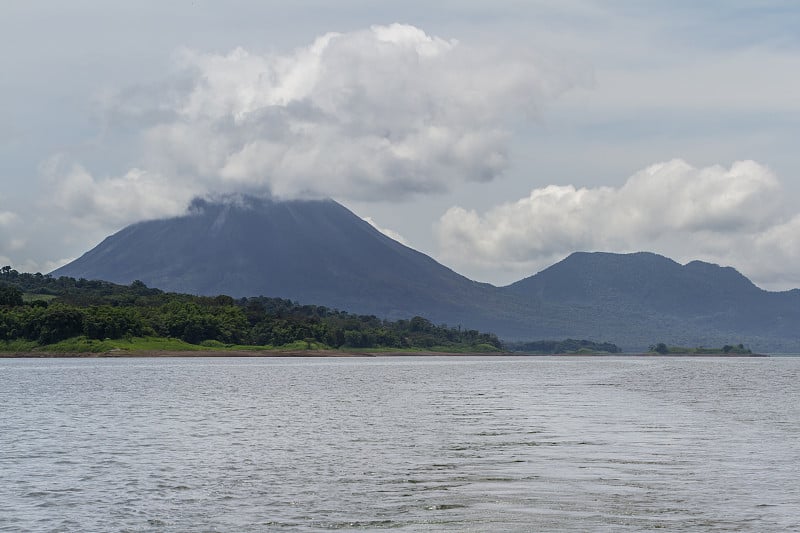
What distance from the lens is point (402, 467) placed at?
39844 mm

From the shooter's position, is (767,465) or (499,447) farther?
(499,447)

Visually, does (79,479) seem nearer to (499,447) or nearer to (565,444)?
(499,447)

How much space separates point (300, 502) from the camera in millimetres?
32094

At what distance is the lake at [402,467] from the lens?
29.2 m

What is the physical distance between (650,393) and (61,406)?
168ft

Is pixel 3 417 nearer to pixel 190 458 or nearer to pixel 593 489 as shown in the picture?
pixel 190 458

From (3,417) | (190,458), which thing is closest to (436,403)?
(3,417)

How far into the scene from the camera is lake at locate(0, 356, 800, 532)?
95.9 feet

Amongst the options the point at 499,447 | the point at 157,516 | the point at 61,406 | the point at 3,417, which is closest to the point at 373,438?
the point at 499,447

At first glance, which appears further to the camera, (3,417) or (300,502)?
(3,417)

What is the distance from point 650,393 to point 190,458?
199ft

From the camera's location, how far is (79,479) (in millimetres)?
36938

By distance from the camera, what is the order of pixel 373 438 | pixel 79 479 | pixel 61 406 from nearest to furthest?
1. pixel 79 479
2. pixel 373 438
3. pixel 61 406

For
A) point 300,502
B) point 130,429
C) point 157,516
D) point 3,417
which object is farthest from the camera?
point 3,417
